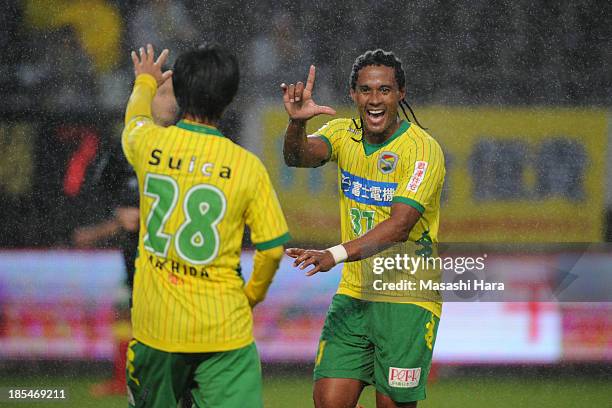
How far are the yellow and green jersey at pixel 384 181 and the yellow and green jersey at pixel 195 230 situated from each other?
1.01 m

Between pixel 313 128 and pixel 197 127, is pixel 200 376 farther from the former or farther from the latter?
pixel 313 128

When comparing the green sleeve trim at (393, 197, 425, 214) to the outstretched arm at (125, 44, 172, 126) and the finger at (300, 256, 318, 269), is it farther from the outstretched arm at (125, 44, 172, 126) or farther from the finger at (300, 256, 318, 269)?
the outstretched arm at (125, 44, 172, 126)

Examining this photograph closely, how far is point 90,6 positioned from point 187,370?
386 centimetres

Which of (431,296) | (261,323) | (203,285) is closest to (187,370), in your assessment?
(203,285)

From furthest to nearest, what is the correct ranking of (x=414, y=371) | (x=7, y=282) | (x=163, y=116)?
(x=7, y=282) < (x=414, y=371) < (x=163, y=116)

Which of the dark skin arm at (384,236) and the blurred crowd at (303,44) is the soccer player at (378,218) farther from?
the blurred crowd at (303,44)

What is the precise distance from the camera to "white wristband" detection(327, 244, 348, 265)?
346cm

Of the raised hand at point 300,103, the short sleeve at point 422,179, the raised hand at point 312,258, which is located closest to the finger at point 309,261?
the raised hand at point 312,258

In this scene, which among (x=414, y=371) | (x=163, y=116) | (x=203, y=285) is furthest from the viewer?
(x=414, y=371)

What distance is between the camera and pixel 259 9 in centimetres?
621

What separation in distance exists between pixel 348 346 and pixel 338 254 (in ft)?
1.85

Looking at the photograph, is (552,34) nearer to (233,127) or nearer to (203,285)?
(233,127)

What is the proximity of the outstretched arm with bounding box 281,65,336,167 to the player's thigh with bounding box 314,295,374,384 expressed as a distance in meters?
0.61

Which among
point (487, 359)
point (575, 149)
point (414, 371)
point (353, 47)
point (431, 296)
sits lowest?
point (487, 359)
